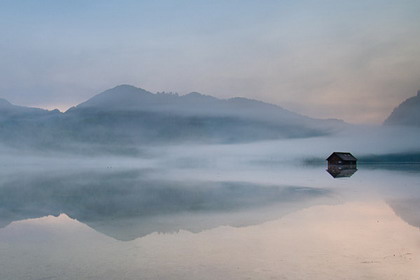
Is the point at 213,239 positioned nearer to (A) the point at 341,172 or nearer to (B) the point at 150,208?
(B) the point at 150,208

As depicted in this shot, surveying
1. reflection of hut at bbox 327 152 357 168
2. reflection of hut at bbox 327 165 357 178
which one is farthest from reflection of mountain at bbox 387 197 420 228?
reflection of hut at bbox 327 152 357 168

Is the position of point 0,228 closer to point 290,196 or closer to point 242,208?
point 242,208

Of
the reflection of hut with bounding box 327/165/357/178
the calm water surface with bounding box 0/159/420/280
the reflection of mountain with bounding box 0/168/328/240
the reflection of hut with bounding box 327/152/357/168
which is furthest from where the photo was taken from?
the reflection of hut with bounding box 327/152/357/168

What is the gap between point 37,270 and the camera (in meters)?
15.9

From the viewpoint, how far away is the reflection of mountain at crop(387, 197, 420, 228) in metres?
25.9

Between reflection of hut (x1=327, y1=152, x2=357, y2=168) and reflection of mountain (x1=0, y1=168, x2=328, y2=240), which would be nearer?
reflection of mountain (x1=0, y1=168, x2=328, y2=240)

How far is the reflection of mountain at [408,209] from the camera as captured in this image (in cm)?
2588

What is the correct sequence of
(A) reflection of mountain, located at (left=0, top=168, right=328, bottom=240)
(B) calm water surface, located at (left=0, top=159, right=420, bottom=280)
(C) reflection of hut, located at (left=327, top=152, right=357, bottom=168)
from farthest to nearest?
(C) reflection of hut, located at (left=327, top=152, right=357, bottom=168) < (A) reflection of mountain, located at (left=0, top=168, right=328, bottom=240) < (B) calm water surface, located at (left=0, top=159, right=420, bottom=280)

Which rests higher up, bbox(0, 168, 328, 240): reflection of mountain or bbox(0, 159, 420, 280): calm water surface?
bbox(0, 168, 328, 240): reflection of mountain

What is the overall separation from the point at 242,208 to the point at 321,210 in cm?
589

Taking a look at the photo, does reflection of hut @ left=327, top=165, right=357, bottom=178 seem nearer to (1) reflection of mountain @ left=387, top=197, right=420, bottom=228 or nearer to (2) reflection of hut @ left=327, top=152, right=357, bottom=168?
(2) reflection of hut @ left=327, top=152, right=357, bottom=168

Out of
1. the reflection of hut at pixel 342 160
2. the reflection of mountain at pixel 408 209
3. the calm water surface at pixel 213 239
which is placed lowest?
the calm water surface at pixel 213 239

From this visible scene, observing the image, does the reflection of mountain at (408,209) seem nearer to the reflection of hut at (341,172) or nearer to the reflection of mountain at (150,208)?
the reflection of mountain at (150,208)

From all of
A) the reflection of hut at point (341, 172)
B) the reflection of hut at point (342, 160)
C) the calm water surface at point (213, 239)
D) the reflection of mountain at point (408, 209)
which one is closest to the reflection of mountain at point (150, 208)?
the calm water surface at point (213, 239)
